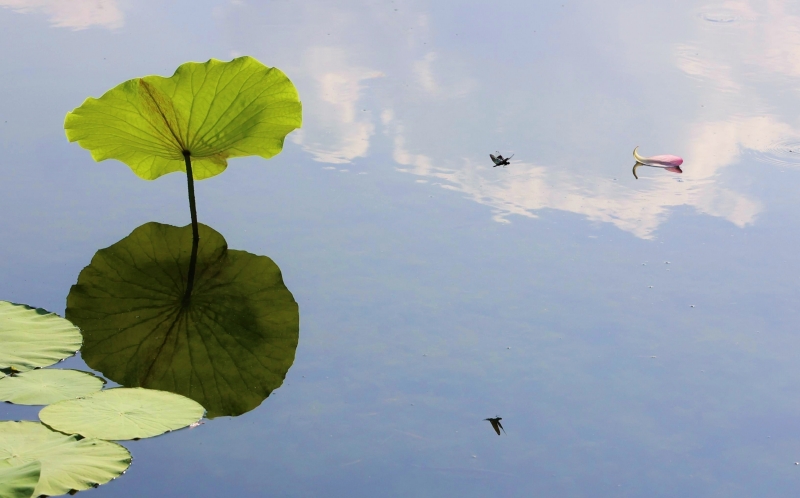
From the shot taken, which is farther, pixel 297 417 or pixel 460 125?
pixel 460 125

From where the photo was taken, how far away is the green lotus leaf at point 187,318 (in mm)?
1478

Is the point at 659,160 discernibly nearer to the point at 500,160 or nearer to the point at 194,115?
the point at 500,160

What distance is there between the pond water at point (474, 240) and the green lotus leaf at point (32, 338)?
0.05m

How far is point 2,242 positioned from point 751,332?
1671 mm

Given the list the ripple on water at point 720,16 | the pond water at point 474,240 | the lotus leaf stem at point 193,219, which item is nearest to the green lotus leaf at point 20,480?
the pond water at point 474,240

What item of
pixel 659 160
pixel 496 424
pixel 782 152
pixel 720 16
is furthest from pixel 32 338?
pixel 720 16

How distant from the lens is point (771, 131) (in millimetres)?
2633

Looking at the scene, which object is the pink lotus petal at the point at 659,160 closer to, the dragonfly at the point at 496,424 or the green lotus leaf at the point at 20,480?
the dragonfly at the point at 496,424

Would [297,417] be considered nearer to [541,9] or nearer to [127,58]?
[127,58]

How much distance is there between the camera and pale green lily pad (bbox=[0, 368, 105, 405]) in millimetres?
1346

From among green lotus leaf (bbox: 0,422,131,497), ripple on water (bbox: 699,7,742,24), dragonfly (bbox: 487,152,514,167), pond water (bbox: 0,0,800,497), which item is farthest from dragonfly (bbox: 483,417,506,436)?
ripple on water (bbox: 699,7,742,24)

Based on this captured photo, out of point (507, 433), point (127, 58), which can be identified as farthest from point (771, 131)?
point (127, 58)

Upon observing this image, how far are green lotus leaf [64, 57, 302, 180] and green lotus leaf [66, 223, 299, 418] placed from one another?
0.70ft

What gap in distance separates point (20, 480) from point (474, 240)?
1.19m
